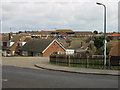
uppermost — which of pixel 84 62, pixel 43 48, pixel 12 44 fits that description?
pixel 12 44

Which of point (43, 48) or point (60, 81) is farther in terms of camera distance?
point (43, 48)

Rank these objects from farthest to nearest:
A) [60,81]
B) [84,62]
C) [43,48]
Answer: [43,48] → [84,62] → [60,81]

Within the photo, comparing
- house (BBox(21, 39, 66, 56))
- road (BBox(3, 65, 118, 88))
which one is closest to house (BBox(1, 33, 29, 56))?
house (BBox(21, 39, 66, 56))

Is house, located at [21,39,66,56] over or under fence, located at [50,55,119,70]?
over

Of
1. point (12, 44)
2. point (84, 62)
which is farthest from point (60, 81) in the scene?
point (12, 44)

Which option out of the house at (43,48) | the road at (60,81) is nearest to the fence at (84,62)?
the road at (60,81)

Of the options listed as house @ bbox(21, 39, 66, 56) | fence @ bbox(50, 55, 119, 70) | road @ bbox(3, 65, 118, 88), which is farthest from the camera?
house @ bbox(21, 39, 66, 56)

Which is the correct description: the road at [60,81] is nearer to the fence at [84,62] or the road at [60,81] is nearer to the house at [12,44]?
the fence at [84,62]

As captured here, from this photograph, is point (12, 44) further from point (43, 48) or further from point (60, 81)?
point (60, 81)

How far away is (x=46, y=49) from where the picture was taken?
194 feet

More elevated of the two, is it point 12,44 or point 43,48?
point 12,44

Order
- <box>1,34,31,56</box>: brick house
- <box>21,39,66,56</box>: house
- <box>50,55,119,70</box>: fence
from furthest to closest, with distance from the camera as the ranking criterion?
<box>1,34,31,56</box>: brick house
<box>21,39,66,56</box>: house
<box>50,55,119,70</box>: fence

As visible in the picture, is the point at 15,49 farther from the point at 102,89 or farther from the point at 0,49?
the point at 102,89

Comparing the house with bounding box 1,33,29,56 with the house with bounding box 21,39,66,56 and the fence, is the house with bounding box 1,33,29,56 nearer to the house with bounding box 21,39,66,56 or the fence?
the house with bounding box 21,39,66,56
